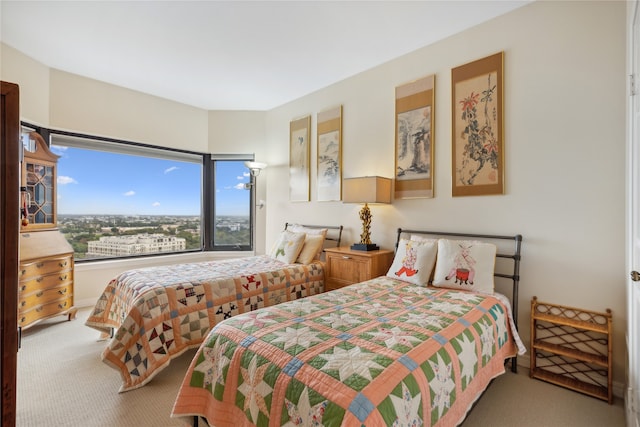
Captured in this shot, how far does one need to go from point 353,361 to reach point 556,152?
234 centimetres

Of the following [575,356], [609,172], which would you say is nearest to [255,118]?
[609,172]

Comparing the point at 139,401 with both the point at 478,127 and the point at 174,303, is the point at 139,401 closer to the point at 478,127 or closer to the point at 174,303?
the point at 174,303

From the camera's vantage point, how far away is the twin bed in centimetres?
115

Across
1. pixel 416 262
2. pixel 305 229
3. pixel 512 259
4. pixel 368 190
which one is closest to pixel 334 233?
pixel 305 229

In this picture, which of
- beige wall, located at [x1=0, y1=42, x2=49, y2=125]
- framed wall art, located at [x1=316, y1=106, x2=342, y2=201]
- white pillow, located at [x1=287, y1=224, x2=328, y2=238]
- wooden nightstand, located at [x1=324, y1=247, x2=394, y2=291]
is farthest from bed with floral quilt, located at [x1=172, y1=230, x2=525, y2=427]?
beige wall, located at [x1=0, y1=42, x2=49, y2=125]

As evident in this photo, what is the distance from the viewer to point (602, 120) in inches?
85.9

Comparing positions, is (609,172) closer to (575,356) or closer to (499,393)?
(575,356)

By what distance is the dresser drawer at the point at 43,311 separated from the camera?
2.94 m

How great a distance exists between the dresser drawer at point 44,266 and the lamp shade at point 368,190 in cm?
332

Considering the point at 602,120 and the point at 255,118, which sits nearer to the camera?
the point at 602,120

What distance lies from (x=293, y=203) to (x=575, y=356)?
3.65m

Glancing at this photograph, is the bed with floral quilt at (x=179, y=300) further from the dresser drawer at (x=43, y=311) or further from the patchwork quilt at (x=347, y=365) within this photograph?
the patchwork quilt at (x=347, y=365)

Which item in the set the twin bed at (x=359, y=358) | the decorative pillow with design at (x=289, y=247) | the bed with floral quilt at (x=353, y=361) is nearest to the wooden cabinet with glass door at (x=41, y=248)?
the twin bed at (x=359, y=358)

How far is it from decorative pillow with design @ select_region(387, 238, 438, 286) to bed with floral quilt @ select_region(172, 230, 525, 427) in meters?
0.31
